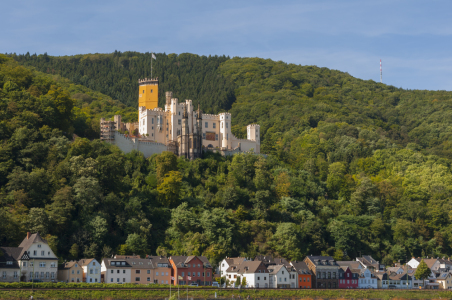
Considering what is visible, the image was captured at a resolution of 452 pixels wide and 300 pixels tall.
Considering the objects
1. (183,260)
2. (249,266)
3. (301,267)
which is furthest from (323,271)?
(183,260)

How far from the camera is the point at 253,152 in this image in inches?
4572

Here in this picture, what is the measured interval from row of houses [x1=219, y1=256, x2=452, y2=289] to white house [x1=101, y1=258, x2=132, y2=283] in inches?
507

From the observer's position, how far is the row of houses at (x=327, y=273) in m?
82.1

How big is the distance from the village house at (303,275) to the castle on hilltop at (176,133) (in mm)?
31004

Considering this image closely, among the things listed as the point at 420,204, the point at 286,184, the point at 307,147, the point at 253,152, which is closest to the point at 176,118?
the point at 253,152

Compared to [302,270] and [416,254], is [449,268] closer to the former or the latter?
[416,254]

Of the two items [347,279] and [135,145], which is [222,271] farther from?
[135,145]

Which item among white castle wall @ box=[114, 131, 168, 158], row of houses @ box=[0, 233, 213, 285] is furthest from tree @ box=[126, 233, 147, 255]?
white castle wall @ box=[114, 131, 168, 158]

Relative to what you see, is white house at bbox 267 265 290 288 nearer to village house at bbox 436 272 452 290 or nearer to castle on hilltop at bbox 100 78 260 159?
village house at bbox 436 272 452 290

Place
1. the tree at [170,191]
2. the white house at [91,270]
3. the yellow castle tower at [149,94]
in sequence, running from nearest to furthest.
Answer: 1. the white house at [91,270]
2. the tree at [170,191]
3. the yellow castle tower at [149,94]

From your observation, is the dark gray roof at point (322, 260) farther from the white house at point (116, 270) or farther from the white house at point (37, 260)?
the white house at point (37, 260)

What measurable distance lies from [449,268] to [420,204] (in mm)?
16831

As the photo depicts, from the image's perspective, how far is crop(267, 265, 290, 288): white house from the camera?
81812mm

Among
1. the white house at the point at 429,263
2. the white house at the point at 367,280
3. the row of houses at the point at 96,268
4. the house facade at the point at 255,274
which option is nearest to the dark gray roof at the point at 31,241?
the row of houses at the point at 96,268
